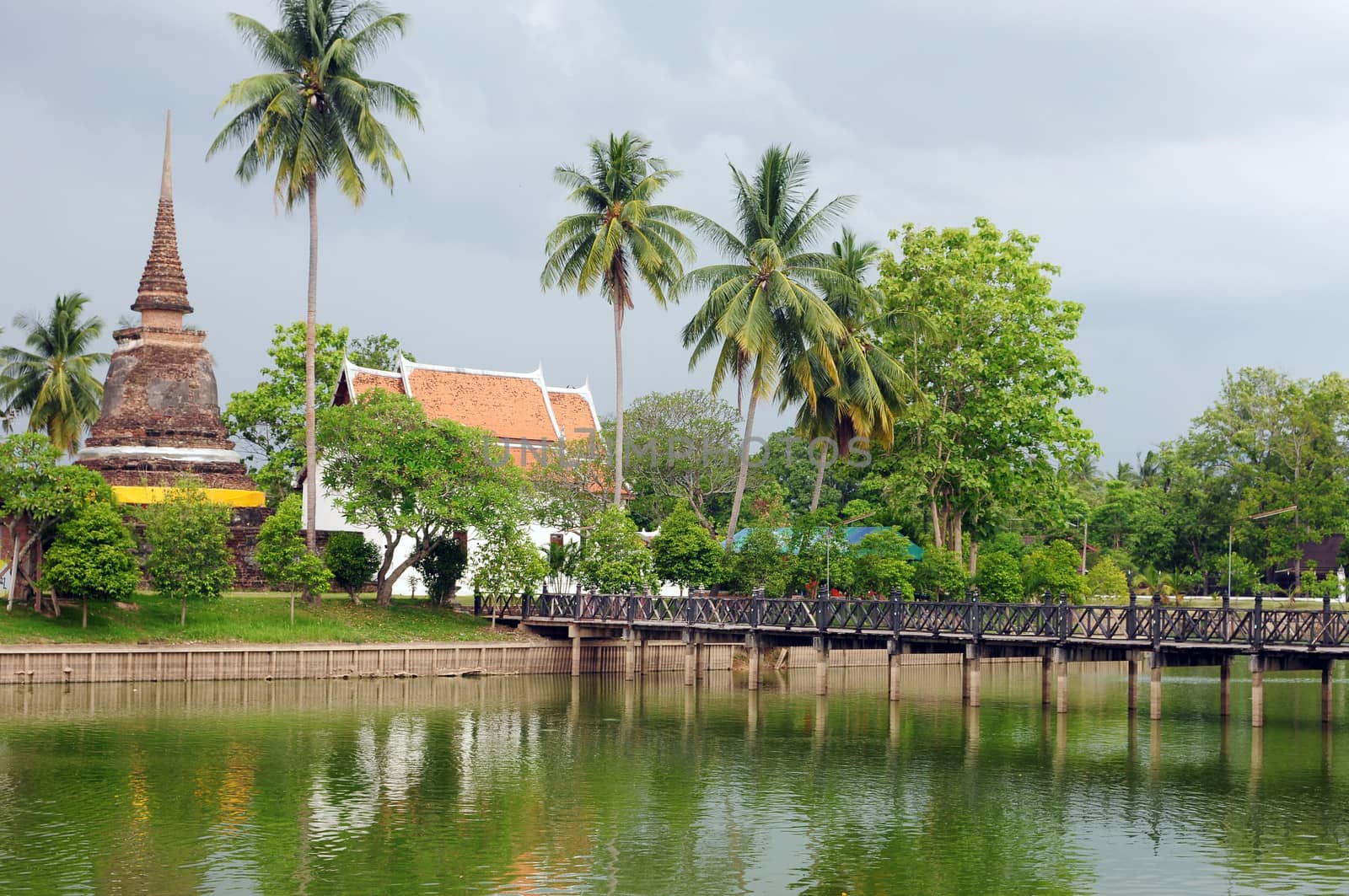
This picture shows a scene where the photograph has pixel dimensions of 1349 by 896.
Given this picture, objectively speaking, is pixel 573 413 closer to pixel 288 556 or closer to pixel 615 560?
pixel 615 560

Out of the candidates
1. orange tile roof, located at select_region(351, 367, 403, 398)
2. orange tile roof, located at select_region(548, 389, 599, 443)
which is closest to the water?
orange tile roof, located at select_region(351, 367, 403, 398)

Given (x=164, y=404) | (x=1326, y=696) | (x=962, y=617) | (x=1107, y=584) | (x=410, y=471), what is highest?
(x=164, y=404)

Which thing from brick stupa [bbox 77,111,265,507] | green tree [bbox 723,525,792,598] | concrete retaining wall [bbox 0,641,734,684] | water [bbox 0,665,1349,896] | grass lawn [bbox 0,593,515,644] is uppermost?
brick stupa [bbox 77,111,265,507]

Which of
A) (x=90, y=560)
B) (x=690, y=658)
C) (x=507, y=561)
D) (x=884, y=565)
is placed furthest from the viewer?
(x=884, y=565)

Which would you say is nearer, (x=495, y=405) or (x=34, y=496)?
(x=34, y=496)

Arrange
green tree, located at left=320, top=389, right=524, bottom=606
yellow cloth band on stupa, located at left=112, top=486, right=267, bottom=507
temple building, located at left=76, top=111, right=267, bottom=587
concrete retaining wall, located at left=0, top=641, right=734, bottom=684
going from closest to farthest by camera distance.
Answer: concrete retaining wall, located at left=0, top=641, right=734, bottom=684, green tree, located at left=320, top=389, right=524, bottom=606, yellow cloth band on stupa, located at left=112, top=486, right=267, bottom=507, temple building, located at left=76, top=111, right=267, bottom=587

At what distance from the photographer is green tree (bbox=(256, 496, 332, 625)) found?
50.1 m

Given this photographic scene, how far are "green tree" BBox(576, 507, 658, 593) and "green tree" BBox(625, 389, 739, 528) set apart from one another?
1503 cm

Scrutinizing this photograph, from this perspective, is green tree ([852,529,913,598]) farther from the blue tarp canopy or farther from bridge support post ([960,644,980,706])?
bridge support post ([960,644,980,706])

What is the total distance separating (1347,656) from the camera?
117ft

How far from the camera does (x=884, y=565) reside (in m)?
53.8

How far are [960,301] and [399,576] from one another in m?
24.1

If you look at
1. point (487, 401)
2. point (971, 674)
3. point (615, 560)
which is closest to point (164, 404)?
point (487, 401)

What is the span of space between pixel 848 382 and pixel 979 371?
5.02m
